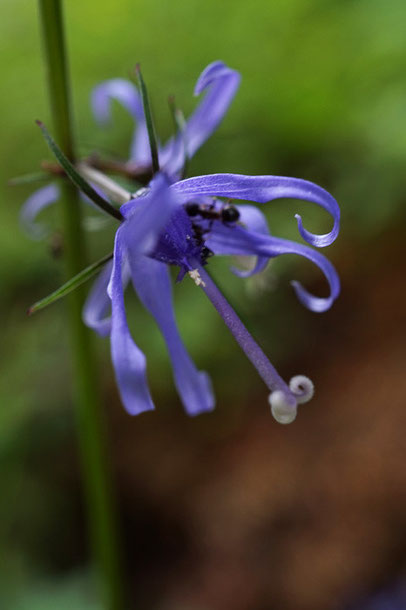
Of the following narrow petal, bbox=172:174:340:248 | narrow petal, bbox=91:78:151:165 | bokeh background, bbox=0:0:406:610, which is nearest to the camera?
narrow petal, bbox=172:174:340:248

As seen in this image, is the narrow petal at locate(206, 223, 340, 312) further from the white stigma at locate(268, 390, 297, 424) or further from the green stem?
the green stem

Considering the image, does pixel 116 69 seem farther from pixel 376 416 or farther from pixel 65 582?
pixel 65 582

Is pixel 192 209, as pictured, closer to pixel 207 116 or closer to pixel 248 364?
pixel 207 116

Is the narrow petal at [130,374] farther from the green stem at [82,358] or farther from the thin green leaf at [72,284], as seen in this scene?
the green stem at [82,358]

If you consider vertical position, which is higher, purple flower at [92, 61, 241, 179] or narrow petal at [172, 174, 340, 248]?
purple flower at [92, 61, 241, 179]

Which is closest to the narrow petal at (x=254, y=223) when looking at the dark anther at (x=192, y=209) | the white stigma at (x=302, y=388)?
the dark anther at (x=192, y=209)

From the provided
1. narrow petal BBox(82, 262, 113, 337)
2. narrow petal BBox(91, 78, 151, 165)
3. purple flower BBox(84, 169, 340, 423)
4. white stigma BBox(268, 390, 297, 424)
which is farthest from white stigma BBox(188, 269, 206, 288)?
narrow petal BBox(91, 78, 151, 165)

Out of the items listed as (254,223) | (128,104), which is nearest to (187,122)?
(128,104)

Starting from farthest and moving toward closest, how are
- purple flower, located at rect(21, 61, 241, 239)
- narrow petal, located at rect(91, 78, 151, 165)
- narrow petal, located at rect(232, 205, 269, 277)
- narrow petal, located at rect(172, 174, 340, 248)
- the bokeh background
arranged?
the bokeh background < narrow petal, located at rect(91, 78, 151, 165) < purple flower, located at rect(21, 61, 241, 239) < narrow petal, located at rect(232, 205, 269, 277) < narrow petal, located at rect(172, 174, 340, 248)
